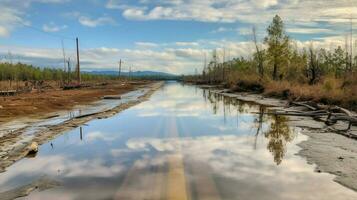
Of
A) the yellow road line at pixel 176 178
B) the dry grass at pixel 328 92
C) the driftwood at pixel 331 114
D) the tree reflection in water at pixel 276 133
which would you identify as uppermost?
the dry grass at pixel 328 92

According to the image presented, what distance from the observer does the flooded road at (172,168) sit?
788cm

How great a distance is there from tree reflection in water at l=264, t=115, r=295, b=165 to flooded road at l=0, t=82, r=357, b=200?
30 mm

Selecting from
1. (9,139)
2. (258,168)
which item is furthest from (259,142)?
(9,139)

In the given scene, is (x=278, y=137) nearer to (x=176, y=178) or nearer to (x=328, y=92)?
(x=176, y=178)

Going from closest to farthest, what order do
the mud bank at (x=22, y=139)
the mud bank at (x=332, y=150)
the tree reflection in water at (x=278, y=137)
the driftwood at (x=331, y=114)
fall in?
the mud bank at (x=332, y=150)
the mud bank at (x=22, y=139)
the tree reflection in water at (x=278, y=137)
the driftwood at (x=331, y=114)

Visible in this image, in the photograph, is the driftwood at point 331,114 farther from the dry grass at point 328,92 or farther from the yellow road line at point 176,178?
the yellow road line at point 176,178

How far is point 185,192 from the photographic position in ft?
25.4

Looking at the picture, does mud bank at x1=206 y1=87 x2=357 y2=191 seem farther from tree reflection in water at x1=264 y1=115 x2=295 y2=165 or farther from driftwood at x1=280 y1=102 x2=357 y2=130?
tree reflection in water at x1=264 y1=115 x2=295 y2=165

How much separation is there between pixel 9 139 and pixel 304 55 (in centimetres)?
5009

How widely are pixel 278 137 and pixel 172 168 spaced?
6.64m

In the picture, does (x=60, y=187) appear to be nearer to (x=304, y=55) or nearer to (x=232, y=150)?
(x=232, y=150)

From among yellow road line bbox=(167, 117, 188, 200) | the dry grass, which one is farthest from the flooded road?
the dry grass

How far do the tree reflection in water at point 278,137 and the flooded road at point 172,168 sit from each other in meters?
0.03

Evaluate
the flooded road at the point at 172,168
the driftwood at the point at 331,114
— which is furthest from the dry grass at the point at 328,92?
the flooded road at the point at 172,168
